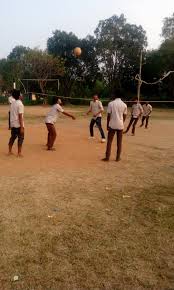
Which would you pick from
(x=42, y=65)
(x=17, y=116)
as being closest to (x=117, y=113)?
(x=17, y=116)

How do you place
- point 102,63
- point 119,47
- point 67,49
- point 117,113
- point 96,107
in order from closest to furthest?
point 117,113
point 96,107
point 119,47
point 102,63
point 67,49

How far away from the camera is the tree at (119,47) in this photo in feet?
171

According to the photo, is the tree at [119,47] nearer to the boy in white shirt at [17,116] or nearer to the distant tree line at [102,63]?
the distant tree line at [102,63]

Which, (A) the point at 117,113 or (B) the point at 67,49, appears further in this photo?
(B) the point at 67,49

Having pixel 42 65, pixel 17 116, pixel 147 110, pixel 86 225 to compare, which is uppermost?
pixel 42 65

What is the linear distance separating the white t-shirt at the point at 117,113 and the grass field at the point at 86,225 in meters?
1.00

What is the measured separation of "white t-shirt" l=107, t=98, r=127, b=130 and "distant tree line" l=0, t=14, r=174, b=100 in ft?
121

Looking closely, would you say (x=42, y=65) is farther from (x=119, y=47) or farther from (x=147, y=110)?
(x=147, y=110)

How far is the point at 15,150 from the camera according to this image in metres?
10.8

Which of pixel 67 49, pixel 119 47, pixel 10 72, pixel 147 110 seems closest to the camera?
pixel 147 110

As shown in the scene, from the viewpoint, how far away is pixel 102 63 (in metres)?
54.3

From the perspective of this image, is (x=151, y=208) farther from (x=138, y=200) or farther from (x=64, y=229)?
(x=64, y=229)

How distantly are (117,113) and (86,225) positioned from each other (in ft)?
15.7

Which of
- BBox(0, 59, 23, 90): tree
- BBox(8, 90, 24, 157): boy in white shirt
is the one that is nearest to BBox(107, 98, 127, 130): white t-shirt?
BBox(8, 90, 24, 157): boy in white shirt
